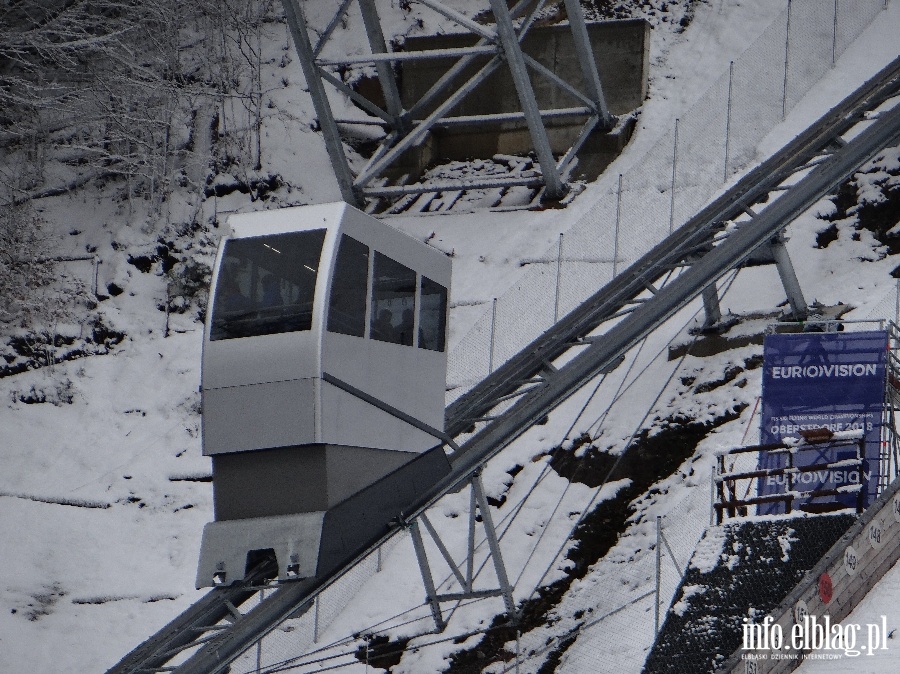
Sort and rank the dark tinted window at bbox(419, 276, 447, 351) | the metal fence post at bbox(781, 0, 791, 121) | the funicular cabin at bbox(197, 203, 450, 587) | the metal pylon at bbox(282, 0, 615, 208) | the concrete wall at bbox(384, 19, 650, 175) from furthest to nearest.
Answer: the concrete wall at bbox(384, 19, 650, 175) < the metal fence post at bbox(781, 0, 791, 121) < the metal pylon at bbox(282, 0, 615, 208) < the dark tinted window at bbox(419, 276, 447, 351) < the funicular cabin at bbox(197, 203, 450, 587)

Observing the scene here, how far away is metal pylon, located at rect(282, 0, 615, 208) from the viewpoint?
2205 centimetres

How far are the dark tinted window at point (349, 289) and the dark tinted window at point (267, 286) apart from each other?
0.20 meters

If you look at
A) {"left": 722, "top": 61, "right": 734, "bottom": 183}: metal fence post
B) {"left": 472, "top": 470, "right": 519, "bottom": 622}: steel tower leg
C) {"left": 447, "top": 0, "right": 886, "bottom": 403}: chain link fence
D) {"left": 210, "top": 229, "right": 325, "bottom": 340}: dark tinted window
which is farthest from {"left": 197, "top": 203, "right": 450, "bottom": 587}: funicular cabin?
{"left": 722, "top": 61, "right": 734, "bottom": 183}: metal fence post

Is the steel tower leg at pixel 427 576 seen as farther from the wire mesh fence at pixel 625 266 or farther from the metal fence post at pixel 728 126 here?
the metal fence post at pixel 728 126

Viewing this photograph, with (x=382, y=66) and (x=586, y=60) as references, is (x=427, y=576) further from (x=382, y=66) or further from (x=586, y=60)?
(x=382, y=66)

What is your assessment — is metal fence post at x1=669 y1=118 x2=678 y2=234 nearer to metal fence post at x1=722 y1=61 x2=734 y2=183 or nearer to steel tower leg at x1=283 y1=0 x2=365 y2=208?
metal fence post at x1=722 y1=61 x2=734 y2=183

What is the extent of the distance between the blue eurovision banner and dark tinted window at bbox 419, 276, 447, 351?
347 cm

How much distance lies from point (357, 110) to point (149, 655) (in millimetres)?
15864

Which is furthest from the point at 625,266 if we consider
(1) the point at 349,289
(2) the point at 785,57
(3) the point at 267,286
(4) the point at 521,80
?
(3) the point at 267,286

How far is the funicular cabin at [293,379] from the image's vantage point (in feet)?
40.5

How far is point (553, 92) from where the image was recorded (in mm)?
25781

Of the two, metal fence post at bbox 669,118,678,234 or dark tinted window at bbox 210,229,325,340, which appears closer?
dark tinted window at bbox 210,229,325,340

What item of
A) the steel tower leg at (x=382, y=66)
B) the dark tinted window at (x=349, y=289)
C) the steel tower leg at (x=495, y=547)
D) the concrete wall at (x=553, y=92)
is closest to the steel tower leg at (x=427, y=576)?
the steel tower leg at (x=495, y=547)

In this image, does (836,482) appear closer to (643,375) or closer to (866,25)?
(643,375)
